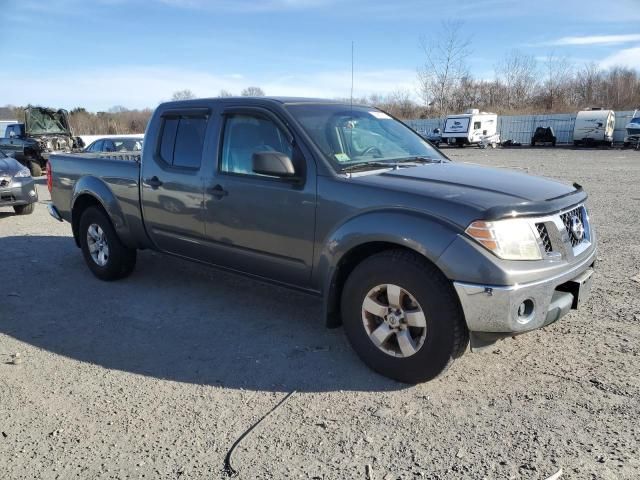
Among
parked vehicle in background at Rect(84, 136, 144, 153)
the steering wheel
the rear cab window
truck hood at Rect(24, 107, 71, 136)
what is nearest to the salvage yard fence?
truck hood at Rect(24, 107, 71, 136)

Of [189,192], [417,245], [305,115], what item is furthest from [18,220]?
[417,245]

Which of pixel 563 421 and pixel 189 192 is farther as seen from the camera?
pixel 189 192

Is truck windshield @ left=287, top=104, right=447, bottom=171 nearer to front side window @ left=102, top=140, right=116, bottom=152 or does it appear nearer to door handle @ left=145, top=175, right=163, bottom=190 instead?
door handle @ left=145, top=175, right=163, bottom=190

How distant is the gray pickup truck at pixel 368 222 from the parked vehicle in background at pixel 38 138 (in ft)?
49.5

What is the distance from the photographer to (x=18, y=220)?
→ 10031 millimetres

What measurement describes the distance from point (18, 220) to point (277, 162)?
8279mm

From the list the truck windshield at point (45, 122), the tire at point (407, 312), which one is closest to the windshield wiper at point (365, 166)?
the tire at point (407, 312)

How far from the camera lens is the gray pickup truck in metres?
3.11

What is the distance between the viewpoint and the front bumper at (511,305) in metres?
3.02

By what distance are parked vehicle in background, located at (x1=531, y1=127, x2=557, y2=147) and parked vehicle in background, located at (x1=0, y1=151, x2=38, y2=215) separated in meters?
35.2

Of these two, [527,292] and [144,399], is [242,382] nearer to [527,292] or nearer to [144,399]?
[144,399]

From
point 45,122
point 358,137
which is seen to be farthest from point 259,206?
point 45,122

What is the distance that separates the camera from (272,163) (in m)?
3.73

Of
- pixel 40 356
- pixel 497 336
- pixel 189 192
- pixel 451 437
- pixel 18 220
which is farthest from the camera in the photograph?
pixel 18 220
